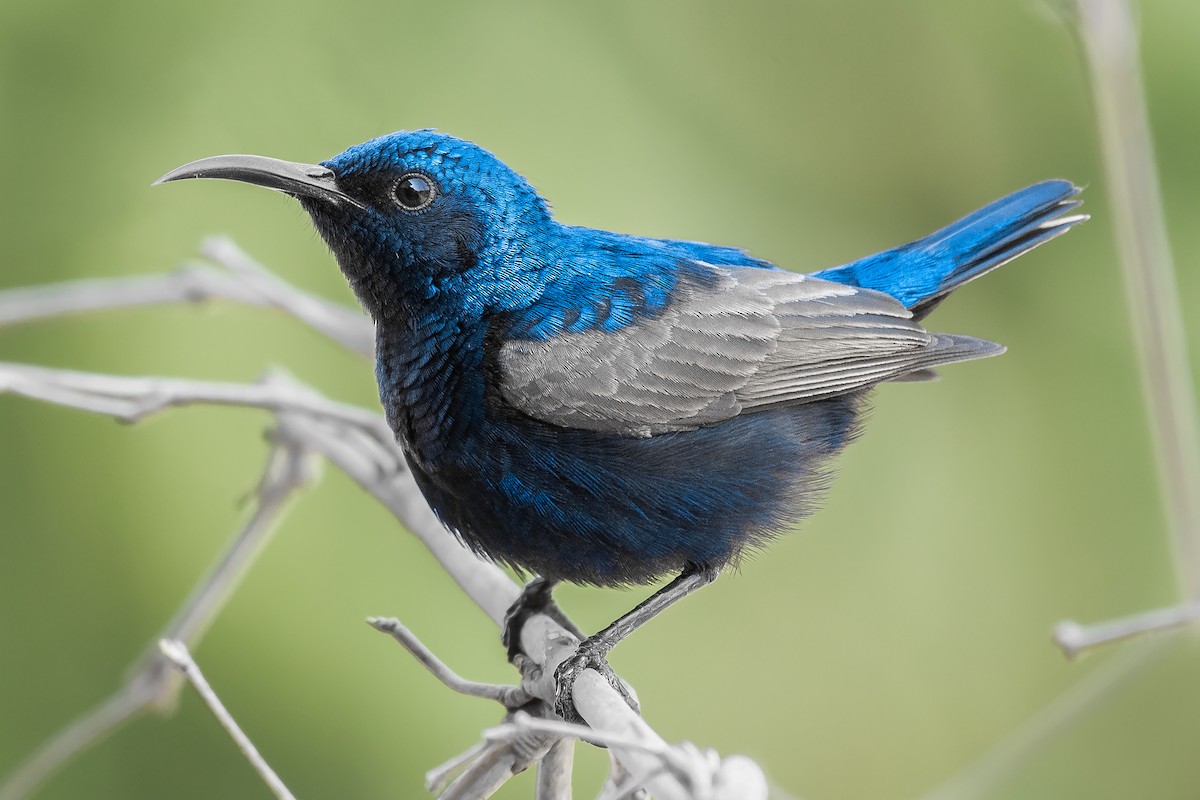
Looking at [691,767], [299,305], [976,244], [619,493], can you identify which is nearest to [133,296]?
[299,305]

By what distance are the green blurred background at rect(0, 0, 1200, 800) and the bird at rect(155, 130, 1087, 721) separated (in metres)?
1.03

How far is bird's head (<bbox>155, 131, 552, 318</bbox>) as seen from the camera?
2480 millimetres

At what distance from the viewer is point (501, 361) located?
2412mm

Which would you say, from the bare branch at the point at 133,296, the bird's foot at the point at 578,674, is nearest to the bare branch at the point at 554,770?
the bird's foot at the point at 578,674

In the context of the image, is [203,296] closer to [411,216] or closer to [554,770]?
[411,216]

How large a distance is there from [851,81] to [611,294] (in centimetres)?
179

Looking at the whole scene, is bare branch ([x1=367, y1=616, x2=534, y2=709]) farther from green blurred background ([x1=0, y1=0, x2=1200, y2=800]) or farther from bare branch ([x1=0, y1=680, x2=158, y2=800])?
green blurred background ([x1=0, y1=0, x2=1200, y2=800])

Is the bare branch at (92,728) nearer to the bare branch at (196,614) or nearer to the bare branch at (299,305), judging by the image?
the bare branch at (196,614)

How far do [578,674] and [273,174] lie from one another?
1.01m

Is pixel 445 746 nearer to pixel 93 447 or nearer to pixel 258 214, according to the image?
pixel 93 447

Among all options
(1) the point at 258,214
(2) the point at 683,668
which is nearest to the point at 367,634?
(2) the point at 683,668

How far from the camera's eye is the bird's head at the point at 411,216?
8.14ft

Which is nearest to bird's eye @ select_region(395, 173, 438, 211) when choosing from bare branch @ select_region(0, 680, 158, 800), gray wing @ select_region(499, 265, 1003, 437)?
gray wing @ select_region(499, 265, 1003, 437)

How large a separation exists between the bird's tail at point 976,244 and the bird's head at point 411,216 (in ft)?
2.47
